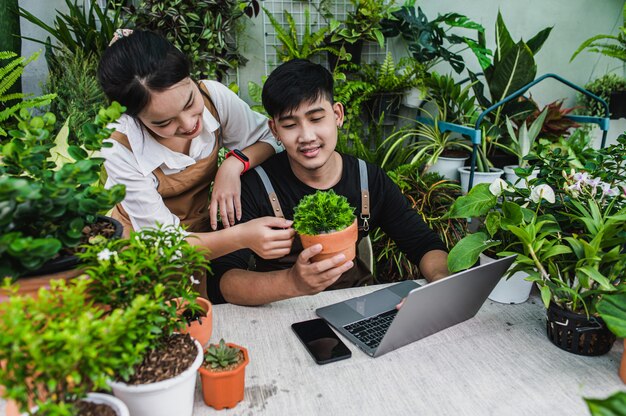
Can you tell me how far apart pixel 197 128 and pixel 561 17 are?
3.40 meters

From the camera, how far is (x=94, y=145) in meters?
0.79

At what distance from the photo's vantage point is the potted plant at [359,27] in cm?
285

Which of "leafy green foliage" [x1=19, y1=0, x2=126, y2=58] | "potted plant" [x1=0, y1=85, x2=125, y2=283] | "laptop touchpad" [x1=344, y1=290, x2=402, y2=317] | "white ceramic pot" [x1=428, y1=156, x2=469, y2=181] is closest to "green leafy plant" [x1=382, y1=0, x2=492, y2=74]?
"white ceramic pot" [x1=428, y1=156, x2=469, y2=181]

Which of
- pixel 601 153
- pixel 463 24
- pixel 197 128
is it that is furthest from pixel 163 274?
pixel 463 24

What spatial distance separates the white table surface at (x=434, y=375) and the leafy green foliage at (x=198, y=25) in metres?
2.12

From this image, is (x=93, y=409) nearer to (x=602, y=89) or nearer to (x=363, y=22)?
(x=363, y=22)

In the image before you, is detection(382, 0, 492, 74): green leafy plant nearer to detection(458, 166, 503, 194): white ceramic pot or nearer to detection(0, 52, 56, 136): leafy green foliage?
detection(458, 166, 503, 194): white ceramic pot

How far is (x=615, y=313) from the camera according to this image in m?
0.96

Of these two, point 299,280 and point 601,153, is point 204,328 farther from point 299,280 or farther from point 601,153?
point 601,153

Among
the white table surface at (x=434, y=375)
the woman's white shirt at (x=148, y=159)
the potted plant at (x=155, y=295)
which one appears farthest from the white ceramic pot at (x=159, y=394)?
the woman's white shirt at (x=148, y=159)

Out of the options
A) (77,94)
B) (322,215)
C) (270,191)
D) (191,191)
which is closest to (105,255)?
(322,215)

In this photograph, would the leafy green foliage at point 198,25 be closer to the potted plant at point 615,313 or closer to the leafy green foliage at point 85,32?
the leafy green foliage at point 85,32

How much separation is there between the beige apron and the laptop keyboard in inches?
29.9

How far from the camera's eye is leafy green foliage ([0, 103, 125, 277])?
2.14ft
